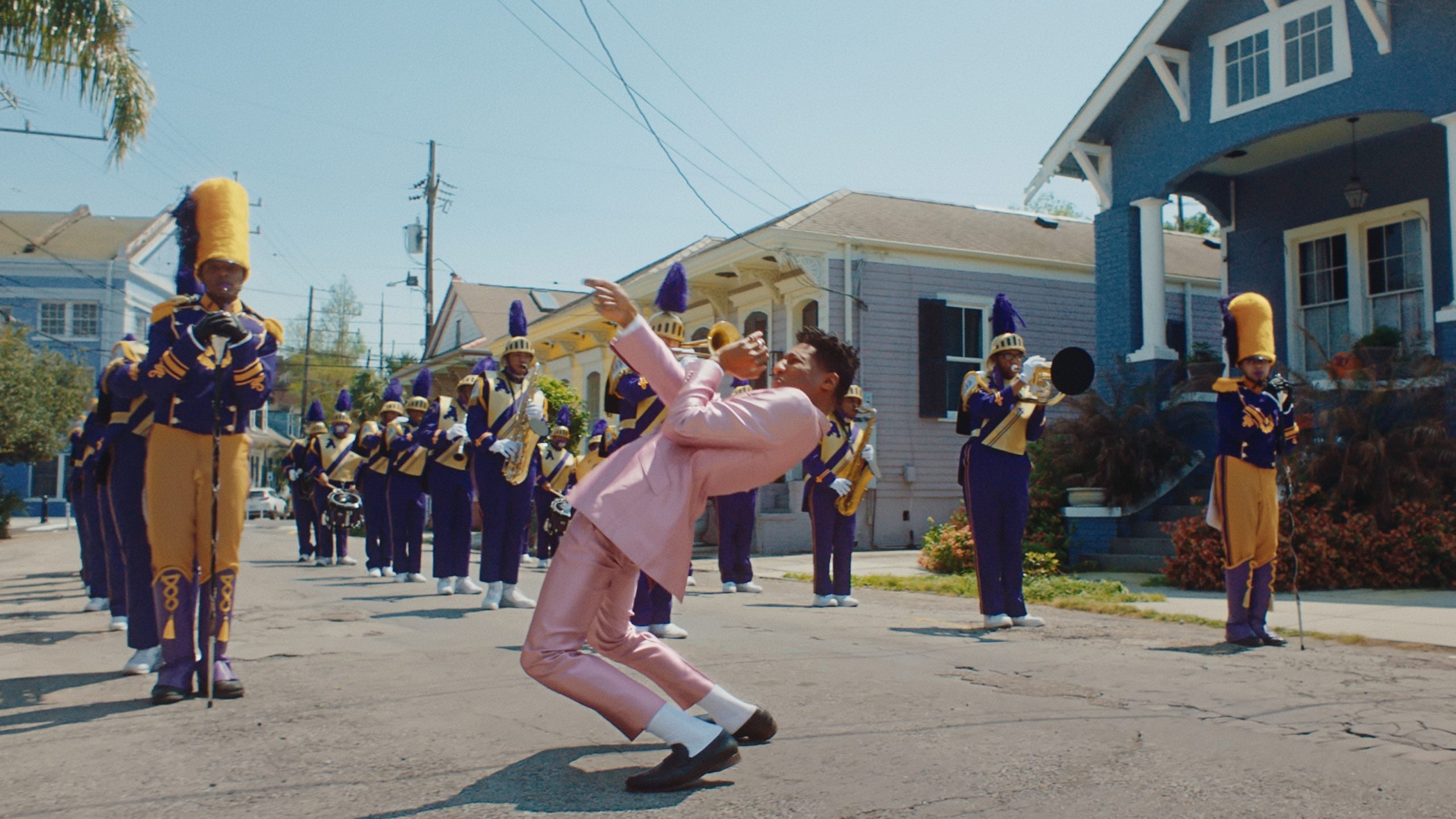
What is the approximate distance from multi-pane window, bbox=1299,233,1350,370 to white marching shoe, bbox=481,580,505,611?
37.4 feet

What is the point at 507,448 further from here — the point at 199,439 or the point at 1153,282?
the point at 1153,282

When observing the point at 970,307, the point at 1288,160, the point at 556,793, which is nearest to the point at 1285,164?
the point at 1288,160

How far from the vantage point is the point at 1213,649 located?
7215 mm

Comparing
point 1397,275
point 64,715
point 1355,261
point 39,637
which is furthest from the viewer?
point 1355,261

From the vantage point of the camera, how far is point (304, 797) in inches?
145

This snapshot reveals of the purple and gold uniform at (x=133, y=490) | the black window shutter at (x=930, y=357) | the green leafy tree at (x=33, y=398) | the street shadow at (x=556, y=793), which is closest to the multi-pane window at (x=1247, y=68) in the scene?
the black window shutter at (x=930, y=357)

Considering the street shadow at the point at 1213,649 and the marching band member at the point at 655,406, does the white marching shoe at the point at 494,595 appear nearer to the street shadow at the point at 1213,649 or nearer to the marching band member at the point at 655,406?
the marching band member at the point at 655,406

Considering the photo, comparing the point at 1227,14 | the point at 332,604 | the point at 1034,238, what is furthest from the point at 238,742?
the point at 1034,238

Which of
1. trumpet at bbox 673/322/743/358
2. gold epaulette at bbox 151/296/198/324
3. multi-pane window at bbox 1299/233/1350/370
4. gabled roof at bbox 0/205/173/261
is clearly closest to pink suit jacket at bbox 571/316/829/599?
trumpet at bbox 673/322/743/358

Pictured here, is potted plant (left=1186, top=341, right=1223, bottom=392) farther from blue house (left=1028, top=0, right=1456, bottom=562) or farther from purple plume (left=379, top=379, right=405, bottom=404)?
purple plume (left=379, top=379, right=405, bottom=404)

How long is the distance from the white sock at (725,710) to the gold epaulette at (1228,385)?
5055mm

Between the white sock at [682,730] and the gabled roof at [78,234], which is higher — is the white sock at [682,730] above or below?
below

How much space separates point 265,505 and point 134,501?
150ft

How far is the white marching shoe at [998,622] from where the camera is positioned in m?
8.31
